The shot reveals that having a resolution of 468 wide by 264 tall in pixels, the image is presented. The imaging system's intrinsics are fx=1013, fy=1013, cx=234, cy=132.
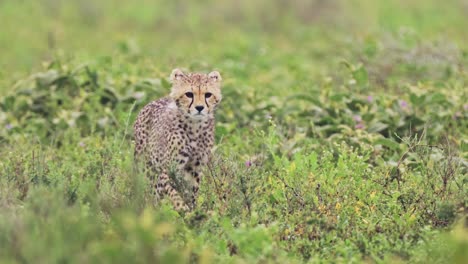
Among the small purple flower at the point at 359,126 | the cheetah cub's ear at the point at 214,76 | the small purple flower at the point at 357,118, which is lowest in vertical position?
the small purple flower at the point at 359,126

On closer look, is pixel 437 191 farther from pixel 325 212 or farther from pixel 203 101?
pixel 203 101

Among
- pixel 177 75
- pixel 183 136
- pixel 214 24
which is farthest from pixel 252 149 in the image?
pixel 214 24

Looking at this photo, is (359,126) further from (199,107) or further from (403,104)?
(199,107)

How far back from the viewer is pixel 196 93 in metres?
7.11

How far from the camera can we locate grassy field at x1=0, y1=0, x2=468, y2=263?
18.4 ft

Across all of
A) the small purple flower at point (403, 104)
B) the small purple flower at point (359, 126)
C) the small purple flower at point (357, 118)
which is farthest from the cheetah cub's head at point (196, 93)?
the small purple flower at point (403, 104)

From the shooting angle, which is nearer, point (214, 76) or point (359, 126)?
point (214, 76)

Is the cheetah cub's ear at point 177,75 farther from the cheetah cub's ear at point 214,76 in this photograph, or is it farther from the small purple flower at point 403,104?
the small purple flower at point 403,104

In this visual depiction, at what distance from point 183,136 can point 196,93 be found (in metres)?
0.38

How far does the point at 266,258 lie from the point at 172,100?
209 cm

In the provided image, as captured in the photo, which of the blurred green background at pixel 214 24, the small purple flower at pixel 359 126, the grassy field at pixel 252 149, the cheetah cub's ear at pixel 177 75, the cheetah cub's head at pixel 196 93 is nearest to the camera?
the grassy field at pixel 252 149

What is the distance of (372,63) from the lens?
12.7m

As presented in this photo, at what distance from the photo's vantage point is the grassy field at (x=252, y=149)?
559cm

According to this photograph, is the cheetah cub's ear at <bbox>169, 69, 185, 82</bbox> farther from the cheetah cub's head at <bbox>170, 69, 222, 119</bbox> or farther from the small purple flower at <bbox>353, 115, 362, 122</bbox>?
the small purple flower at <bbox>353, 115, 362, 122</bbox>
